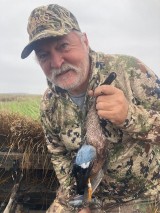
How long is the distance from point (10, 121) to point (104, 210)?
6.02 feet

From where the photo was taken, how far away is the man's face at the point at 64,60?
3.87 metres

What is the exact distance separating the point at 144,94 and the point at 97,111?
1.76 feet

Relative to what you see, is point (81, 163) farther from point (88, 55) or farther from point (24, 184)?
point (24, 184)

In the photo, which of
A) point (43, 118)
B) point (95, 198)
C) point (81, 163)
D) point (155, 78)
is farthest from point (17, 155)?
point (155, 78)

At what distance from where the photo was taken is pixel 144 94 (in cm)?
401

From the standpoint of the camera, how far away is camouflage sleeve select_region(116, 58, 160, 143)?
3859 mm

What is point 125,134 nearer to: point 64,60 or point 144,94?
point 144,94

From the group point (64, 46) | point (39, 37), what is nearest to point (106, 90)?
point (64, 46)

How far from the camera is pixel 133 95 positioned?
13.3 ft

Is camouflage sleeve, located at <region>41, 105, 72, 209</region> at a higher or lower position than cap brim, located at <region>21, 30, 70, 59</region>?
lower

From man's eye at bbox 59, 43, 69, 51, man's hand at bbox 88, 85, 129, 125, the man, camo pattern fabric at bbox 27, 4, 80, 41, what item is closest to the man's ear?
the man

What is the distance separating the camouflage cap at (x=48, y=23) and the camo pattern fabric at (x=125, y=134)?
0.43m

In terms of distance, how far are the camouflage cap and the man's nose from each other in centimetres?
19

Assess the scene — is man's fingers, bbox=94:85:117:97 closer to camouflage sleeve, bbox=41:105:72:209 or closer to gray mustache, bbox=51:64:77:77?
gray mustache, bbox=51:64:77:77
